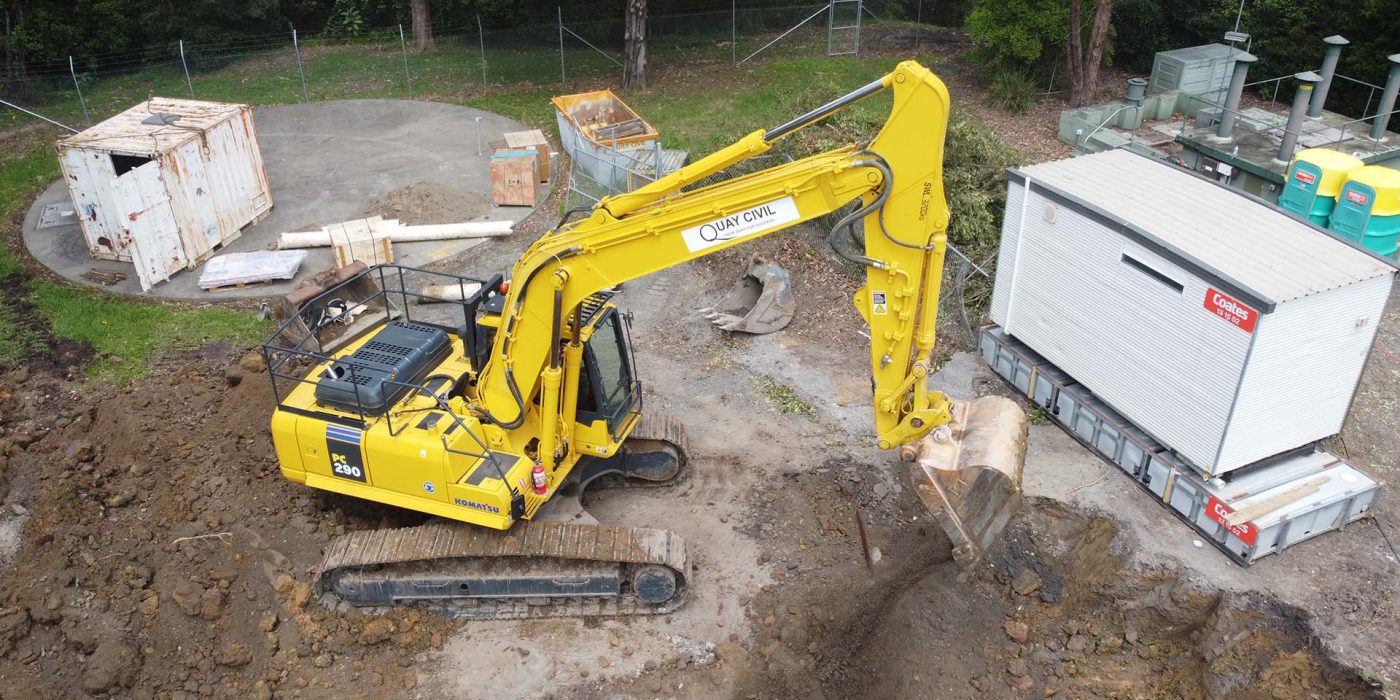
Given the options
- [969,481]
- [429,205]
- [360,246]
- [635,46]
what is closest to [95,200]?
[360,246]

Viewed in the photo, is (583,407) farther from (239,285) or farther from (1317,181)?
(1317,181)

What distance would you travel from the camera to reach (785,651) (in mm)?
9250

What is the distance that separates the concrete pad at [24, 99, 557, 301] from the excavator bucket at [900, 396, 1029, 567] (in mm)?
10897

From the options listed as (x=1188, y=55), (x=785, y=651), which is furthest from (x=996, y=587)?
(x=1188, y=55)

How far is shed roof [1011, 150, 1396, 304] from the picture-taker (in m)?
9.87

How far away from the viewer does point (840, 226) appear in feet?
26.2

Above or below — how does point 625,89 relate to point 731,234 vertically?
below

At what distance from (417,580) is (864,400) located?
19.8 ft

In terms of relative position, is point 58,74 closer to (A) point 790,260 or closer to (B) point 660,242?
(A) point 790,260

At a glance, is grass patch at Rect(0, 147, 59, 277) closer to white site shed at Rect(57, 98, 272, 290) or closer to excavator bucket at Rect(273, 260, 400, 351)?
white site shed at Rect(57, 98, 272, 290)

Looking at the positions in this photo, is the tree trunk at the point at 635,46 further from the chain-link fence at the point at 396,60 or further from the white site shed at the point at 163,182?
the white site shed at the point at 163,182

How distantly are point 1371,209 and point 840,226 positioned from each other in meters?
10.1

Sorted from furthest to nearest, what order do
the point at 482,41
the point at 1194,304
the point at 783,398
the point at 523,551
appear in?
the point at 482,41 < the point at 783,398 < the point at 1194,304 < the point at 523,551

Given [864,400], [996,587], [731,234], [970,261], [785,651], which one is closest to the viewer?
[731,234]
